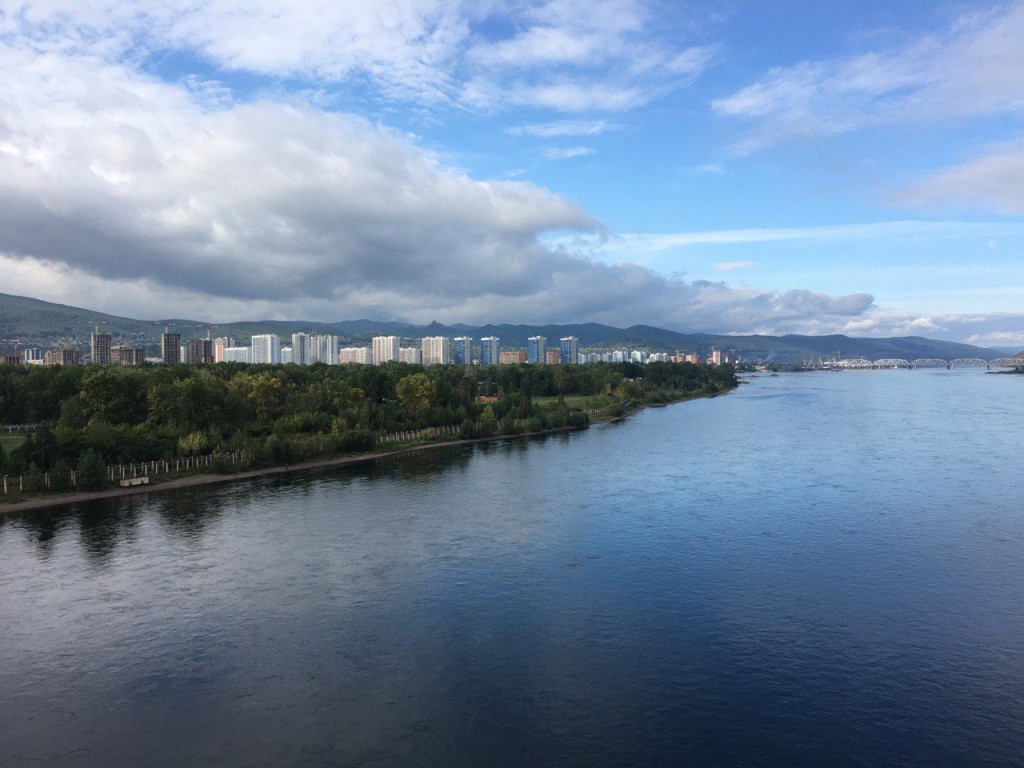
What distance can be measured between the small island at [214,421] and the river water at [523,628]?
4.45 meters

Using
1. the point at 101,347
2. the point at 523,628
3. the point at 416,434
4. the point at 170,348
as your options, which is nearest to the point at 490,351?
the point at 170,348

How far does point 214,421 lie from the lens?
4303 centimetres

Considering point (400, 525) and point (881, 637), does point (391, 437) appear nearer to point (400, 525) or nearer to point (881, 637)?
point (400, 525)

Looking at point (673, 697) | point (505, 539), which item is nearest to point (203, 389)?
point (505, 539)

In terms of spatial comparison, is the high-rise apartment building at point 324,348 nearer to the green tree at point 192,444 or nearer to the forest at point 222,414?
the forest at point 222,414

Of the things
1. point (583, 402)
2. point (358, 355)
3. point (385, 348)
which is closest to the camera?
point (583, 402)

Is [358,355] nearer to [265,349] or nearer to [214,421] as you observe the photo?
[265,349]

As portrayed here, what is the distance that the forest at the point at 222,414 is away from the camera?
34656 mm

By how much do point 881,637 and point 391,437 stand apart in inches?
1500

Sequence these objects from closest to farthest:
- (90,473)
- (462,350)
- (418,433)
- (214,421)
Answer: (90,473)
(214,421)
(418,433)
(462,350)

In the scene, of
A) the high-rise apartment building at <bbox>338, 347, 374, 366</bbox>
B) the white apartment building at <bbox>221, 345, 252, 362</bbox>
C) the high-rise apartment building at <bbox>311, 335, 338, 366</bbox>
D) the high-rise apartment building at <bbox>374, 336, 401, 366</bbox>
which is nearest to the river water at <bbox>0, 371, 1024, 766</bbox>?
the high-rise apartment building at <bbox>311, 335, 338, 366</bbox>

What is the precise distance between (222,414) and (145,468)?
886cm

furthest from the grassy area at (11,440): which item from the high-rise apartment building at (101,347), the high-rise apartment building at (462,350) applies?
the high-rise apartment building at (462,350)

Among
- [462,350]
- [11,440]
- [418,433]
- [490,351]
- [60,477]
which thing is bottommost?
[418,433]
